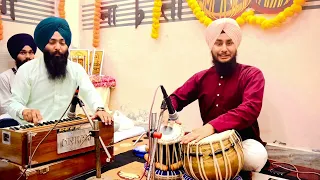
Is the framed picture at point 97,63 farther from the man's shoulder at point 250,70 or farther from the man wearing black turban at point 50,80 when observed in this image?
the man's shoulder at point 250,70

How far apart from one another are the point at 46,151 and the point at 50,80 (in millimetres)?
938

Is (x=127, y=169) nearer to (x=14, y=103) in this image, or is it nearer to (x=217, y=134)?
(x=217, y=134)

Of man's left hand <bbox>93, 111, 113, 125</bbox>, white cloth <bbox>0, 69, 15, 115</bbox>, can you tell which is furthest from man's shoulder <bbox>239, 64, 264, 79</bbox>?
white cloth <bbox>0, 69, 15, 115</bbox>

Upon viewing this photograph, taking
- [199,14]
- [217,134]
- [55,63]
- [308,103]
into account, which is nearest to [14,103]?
[55,63]

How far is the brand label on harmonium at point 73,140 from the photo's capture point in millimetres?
2092

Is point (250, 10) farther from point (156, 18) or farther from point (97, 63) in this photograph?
point (97, 63)

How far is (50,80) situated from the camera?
9.12 ft

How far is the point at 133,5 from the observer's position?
4.18m

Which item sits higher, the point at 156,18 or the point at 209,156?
the point at 156,18

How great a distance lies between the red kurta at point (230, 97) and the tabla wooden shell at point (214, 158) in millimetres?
205

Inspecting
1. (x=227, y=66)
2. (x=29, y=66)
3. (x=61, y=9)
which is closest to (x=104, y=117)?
(x=29, y=66)

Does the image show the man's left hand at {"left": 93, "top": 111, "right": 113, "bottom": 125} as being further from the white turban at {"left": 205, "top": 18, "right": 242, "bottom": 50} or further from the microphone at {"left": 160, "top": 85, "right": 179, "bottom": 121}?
the white turban at {"left": 205, "top": 18, "right": 242, "bottom": 50}

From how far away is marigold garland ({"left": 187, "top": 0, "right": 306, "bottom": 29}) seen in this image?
2816mm

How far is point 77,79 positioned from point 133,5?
1699 mm
